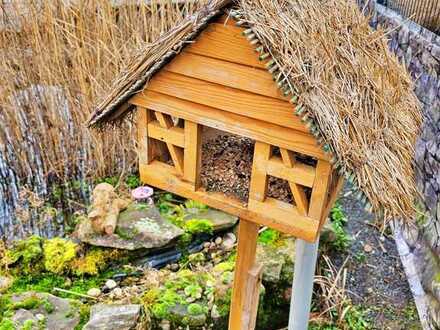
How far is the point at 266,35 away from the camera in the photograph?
0.93m

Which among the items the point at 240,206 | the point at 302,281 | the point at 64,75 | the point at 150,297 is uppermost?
the point at 240,206

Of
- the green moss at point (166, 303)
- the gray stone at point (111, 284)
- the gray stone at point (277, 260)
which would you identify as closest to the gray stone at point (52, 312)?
the gray stone at point (111, 284)

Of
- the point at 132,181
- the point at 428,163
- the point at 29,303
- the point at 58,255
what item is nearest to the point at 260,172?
the point at 29,303

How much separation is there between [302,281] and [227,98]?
814 millimetres

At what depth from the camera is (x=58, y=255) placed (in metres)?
2.51

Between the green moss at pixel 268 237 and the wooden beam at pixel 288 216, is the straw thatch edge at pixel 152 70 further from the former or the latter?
the green moss at pixel 268 237

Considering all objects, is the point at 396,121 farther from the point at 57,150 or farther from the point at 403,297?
the point at 57,150

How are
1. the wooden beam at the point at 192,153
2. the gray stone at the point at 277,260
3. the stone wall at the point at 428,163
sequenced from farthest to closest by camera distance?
the stone wall at the point at 428,163, the gray stone at the point at 277,260, the wooden beam at the point at 192,153

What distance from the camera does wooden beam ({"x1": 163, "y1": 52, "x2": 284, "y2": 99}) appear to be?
100 cm

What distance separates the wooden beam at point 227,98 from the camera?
1.00 metres

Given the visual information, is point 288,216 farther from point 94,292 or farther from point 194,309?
point 94,292

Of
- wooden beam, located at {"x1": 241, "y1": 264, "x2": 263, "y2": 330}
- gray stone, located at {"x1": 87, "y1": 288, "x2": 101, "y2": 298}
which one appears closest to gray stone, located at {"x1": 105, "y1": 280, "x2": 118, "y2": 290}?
gray stone, located at {"x1": 87, "y1": 288, "x2": 101, "y2": 298}

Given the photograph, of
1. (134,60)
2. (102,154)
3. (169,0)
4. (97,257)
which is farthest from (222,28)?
(102,154)

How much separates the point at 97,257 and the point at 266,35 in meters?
1.96
